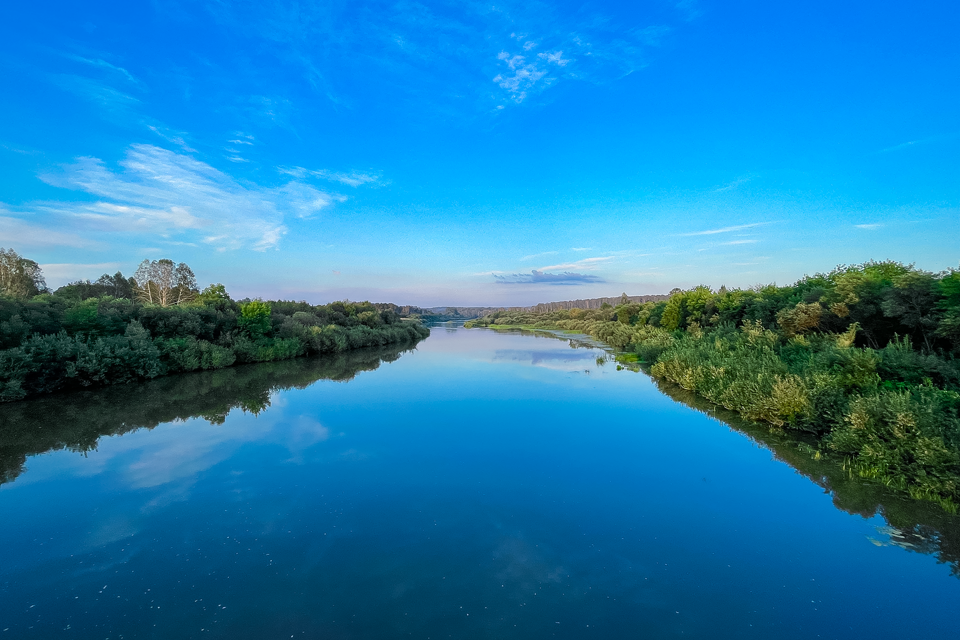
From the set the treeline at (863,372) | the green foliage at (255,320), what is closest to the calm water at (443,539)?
the treeline at (863,372)

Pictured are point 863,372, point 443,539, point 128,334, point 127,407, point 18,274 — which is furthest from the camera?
point 18,274

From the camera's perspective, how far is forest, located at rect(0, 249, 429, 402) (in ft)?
58.5

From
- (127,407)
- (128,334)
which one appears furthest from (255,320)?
(127,407)

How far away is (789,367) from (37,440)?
24810 millimetres

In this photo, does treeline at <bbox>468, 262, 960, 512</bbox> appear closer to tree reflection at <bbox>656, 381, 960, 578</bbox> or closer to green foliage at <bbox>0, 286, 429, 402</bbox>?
tree reflection at <bbox>656, 381, 960, 578</bbox>

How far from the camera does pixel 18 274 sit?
1288 inches

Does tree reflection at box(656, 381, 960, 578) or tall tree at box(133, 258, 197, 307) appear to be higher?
tall tree at box(133, 258, 197, 307)

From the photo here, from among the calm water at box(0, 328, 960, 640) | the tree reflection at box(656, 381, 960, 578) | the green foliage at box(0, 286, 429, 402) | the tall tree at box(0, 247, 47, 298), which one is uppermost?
the tall tree at box(0, 247, 47, 298)

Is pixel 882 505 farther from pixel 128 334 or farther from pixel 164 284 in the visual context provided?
pixel 164 284

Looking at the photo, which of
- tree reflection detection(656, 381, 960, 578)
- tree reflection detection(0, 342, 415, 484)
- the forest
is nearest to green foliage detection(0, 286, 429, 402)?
the forest

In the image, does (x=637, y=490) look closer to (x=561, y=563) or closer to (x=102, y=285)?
(x=561, y=563)

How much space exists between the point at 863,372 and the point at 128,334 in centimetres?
3208

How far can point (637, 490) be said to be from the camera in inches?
348

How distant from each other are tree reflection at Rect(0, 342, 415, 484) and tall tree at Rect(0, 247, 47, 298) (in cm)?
1858
